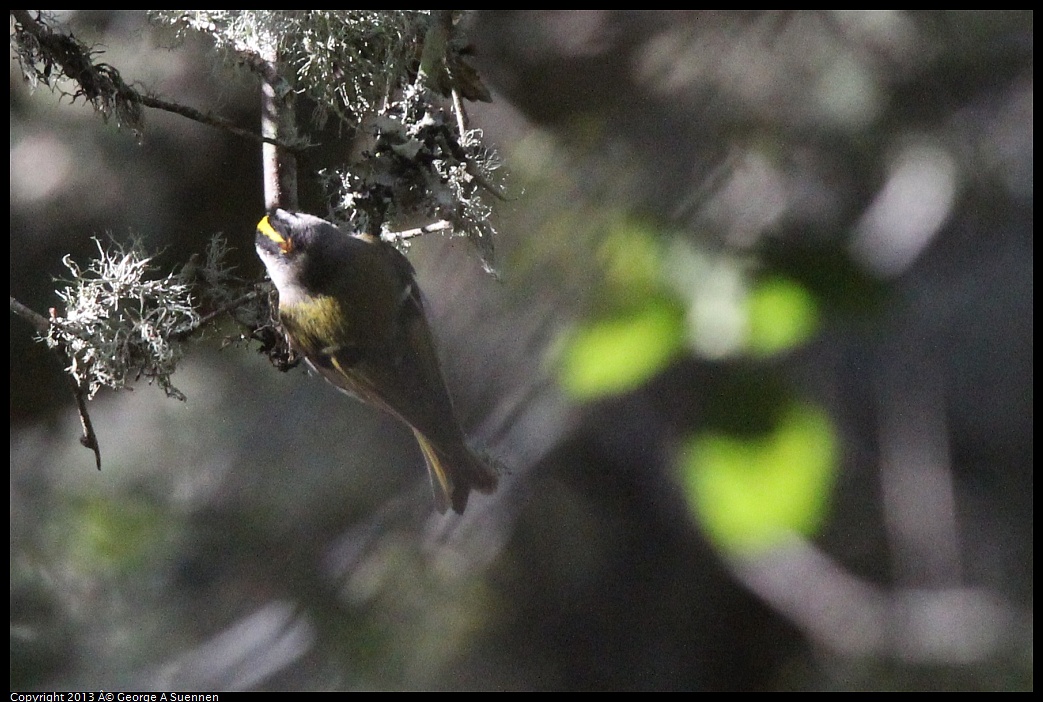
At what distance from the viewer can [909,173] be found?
652mm

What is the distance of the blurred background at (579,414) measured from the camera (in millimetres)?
614

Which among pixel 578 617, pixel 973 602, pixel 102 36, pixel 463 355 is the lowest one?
pixel 578 617

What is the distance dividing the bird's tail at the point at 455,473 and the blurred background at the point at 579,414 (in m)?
0.02

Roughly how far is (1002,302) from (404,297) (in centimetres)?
53

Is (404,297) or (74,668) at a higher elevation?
(404,297)

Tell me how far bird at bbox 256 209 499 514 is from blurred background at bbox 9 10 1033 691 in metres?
0.02

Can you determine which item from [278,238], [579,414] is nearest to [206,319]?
[278,238]

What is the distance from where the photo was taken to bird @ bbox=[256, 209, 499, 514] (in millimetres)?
546

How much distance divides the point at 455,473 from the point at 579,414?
0.48 ft

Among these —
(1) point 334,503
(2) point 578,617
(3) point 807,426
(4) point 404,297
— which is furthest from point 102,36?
(2) point 578,617

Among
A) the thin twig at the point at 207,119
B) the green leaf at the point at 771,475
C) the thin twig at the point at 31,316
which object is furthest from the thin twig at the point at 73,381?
the green leaf at the point at 771,475

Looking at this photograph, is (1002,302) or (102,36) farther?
(1002,302)

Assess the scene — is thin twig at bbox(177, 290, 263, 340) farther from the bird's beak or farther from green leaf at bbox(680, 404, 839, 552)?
green leaf at bbox(680, 404, 839, 552)

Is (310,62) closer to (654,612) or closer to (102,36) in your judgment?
(102,36)
